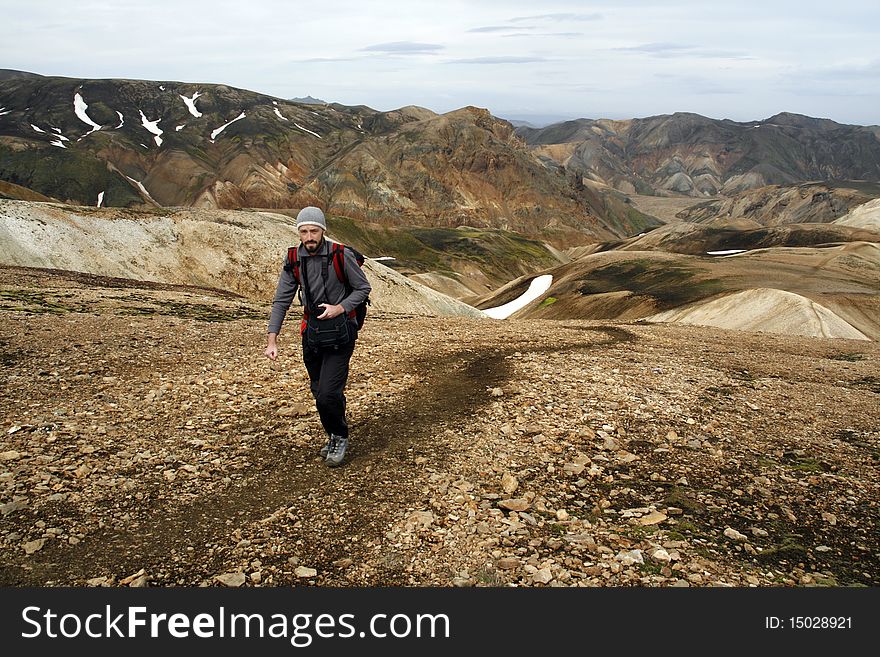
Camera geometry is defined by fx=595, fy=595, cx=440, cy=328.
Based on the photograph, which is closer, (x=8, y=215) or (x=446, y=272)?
(x=8, y=215)

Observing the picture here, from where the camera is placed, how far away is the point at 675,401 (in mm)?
11258

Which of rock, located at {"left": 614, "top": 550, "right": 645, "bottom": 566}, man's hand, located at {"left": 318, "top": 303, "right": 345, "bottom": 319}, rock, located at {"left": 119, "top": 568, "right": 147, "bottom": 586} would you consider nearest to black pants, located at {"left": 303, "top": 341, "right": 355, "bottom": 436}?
man's hand, located at {"left": 318, "top": 303, "right": 345, "bottom": 319}

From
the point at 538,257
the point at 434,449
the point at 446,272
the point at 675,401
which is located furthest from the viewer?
the point at 538,257

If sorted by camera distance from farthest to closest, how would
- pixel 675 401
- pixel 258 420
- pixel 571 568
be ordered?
pixel 675 401, pixel 258 420, pixel 571 568

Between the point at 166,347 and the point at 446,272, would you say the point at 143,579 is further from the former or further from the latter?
the point at 446,272

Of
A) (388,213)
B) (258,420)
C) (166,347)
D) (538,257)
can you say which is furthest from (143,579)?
(388,213)

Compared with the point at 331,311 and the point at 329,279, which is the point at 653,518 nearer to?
the point at 331,311

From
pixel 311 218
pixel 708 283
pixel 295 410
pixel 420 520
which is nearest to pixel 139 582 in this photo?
pixel 420 520

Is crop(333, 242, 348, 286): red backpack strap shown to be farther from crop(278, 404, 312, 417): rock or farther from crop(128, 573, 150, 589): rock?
crop(128, 573, 150, 589): rock

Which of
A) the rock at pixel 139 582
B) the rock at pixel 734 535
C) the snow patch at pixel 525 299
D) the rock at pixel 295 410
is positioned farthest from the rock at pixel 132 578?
the snow patch at pixel 525 299

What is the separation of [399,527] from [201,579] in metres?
2.07

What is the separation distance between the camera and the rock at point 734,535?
6627mm

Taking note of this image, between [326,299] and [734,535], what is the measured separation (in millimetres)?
5550

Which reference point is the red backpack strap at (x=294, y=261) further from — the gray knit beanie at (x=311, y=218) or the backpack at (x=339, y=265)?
the gray knit beanie at (x=311, y=218)
